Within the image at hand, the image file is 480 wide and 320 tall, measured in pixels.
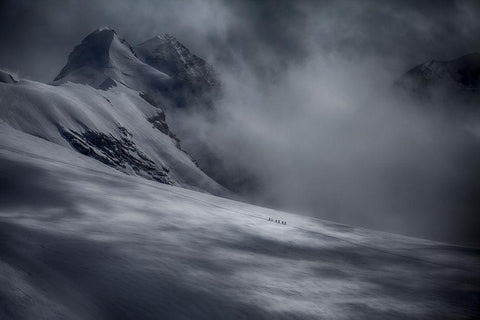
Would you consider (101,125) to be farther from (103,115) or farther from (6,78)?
(6,78)

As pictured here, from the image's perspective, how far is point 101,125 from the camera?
5638cm

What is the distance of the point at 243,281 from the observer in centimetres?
318

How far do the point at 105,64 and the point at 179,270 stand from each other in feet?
407

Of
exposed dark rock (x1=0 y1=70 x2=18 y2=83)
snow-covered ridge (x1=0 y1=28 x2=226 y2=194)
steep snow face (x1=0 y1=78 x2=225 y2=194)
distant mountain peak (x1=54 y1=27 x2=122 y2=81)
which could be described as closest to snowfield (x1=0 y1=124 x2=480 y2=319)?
steep snow face (x1=0 y1=78 x2=225 y2=194)

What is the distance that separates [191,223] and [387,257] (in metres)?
3.30

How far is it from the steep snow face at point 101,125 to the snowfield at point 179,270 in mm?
10320

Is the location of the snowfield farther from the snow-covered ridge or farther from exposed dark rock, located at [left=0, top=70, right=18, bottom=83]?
exposed dark rock, located at [left=0, top=70, right=18, bottom=83]

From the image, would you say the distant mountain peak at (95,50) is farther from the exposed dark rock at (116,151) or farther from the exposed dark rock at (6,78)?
the exposed dark rock at (6,78)

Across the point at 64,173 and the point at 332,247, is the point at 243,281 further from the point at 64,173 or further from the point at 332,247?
the point at 64,173

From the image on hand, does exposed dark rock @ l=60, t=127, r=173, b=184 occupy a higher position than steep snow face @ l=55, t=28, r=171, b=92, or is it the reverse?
steep snow face @ l=55, t=28, r=171, b=92

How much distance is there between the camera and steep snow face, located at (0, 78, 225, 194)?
33094 millimetres

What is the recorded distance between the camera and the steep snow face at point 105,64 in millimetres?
102625

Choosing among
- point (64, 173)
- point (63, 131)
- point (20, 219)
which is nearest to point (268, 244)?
point (20, 219)

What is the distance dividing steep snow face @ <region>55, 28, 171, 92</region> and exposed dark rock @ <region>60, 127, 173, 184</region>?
37259mm
